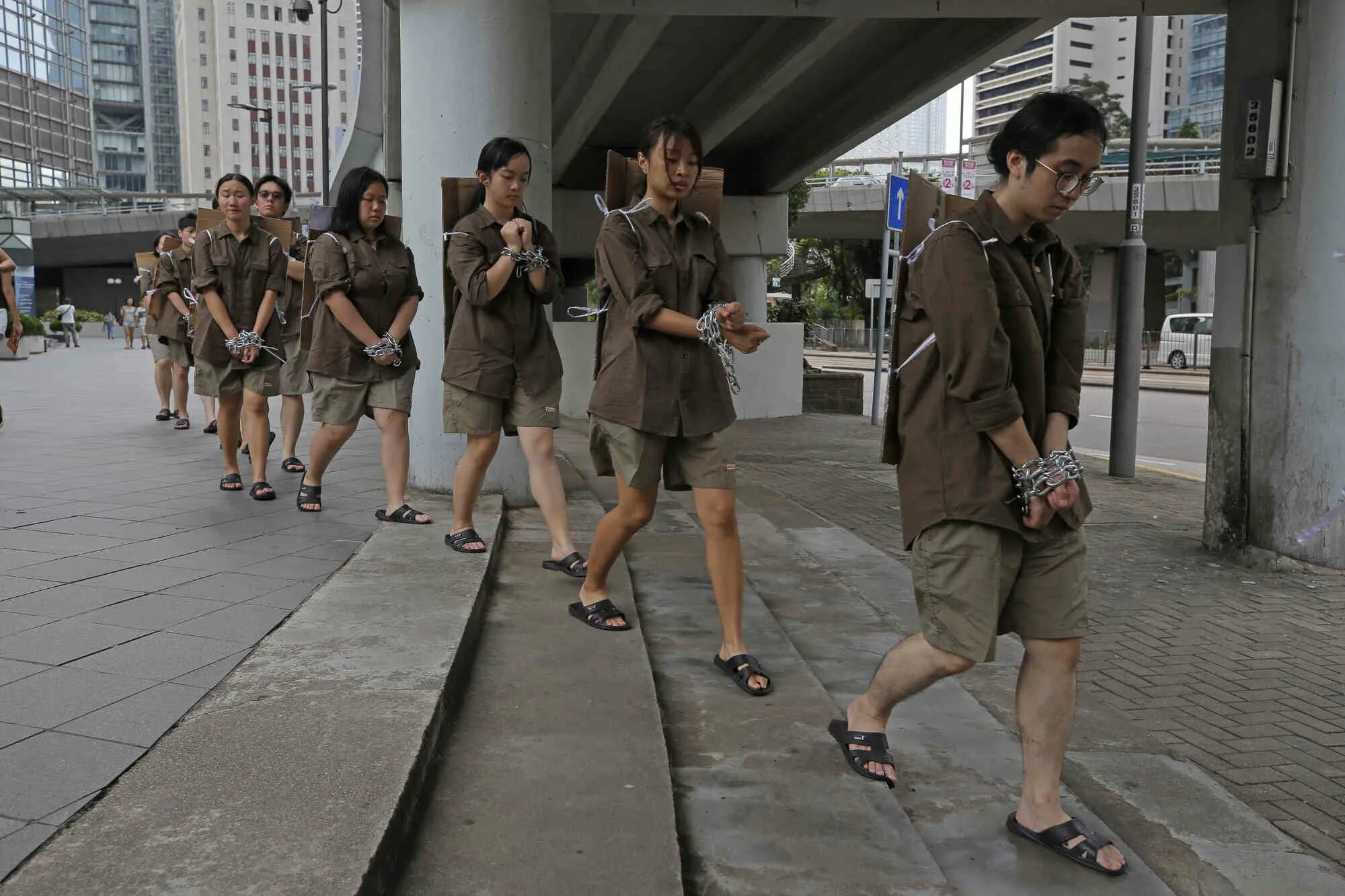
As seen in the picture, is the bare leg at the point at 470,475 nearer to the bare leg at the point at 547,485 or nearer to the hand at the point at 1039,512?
the bare leg at the point at 547,485

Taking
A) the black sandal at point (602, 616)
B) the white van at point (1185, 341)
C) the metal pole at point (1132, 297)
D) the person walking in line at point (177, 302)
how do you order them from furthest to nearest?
the white van at point (1185, 341), the metal pole at point (1132, 297), the person walking in line at point (177, 302), the black sandal at point (602, 616)

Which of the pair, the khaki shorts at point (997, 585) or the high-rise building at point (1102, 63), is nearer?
the khaki shorts at point (997, 585)

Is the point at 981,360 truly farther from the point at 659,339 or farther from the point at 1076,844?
the point at 659,339

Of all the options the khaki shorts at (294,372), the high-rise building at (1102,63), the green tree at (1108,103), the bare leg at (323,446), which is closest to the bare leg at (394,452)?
the bare leg at (323,446)

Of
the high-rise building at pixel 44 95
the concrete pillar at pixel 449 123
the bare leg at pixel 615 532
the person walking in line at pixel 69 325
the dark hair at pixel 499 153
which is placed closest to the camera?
the bare leg at pixel 615 532

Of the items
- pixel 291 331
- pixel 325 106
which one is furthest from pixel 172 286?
pixel 325 106

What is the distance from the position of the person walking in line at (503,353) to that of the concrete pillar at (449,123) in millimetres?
1622

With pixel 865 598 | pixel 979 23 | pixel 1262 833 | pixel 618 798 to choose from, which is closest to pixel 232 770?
pixel 618 798

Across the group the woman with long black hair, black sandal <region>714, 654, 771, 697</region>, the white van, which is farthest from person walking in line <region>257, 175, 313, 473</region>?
the white van

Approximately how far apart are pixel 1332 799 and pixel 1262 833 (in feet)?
1.31

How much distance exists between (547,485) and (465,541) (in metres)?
0.45

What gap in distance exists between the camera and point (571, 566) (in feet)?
17.0

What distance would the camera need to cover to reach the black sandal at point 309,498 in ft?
21.8

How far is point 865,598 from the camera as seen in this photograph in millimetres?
5688
